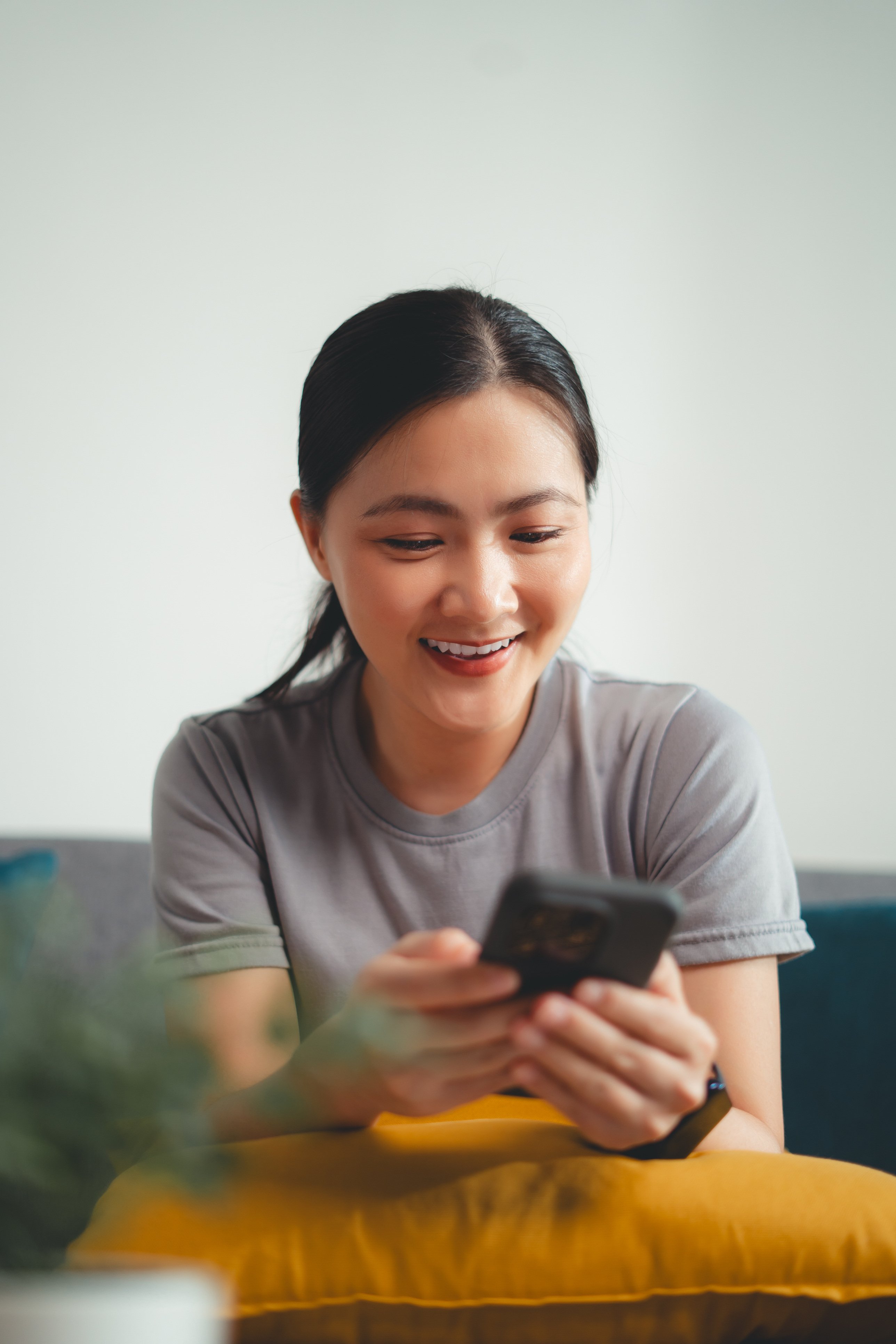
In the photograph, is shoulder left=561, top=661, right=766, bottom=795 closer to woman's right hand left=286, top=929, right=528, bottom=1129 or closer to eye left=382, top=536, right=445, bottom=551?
eye left=382, top=536, right=445, bottom=551

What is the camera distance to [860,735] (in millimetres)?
2148

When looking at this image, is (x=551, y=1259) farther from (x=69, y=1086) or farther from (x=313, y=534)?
(x=313, y=534)

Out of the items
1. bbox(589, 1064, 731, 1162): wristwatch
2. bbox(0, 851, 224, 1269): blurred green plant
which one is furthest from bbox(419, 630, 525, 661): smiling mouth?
bbox(0, 851, 224, 1269): blurred green plant

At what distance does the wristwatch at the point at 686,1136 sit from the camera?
27.5 inches

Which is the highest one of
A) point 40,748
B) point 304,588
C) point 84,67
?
point 84,67

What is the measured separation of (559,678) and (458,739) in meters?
0.15

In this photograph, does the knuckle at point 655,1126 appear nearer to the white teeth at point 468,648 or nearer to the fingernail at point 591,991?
the fingernail at point 591,991

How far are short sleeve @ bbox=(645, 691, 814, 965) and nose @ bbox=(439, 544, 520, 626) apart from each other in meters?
0.27

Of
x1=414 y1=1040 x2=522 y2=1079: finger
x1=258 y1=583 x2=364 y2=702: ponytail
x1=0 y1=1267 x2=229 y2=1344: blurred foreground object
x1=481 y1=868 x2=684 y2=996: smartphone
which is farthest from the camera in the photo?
x1=258 y1=583 x2=364 y2=702: ponytail

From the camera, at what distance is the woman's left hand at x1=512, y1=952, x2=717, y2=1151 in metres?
0.60

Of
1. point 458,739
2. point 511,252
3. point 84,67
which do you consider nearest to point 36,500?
point 84,67

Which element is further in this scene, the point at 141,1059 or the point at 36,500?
the point at 36,500

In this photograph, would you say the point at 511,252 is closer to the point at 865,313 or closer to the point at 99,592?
the point at 865,313

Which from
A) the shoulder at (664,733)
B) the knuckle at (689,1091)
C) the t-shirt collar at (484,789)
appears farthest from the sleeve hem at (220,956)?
the knuckle at (689,1091)
